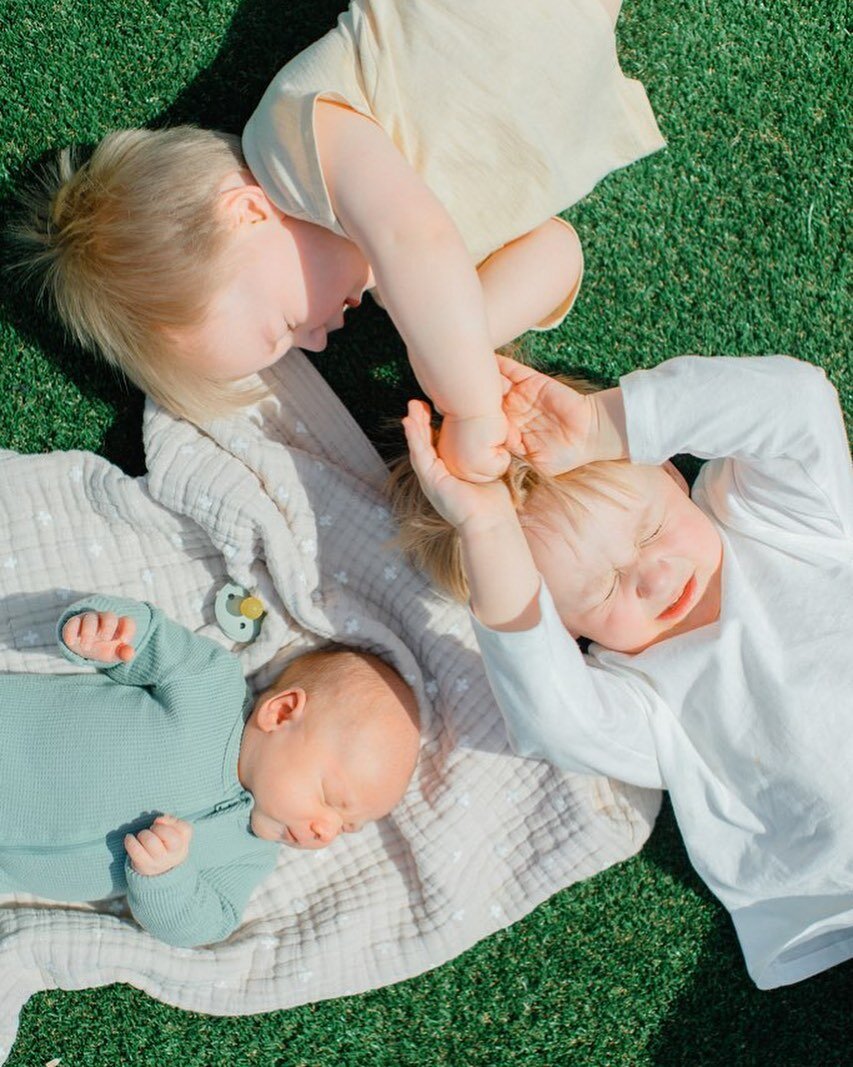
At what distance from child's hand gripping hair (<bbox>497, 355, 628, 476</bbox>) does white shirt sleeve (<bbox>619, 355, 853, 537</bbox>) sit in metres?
0.06

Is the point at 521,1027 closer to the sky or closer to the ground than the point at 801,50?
closer to the ground

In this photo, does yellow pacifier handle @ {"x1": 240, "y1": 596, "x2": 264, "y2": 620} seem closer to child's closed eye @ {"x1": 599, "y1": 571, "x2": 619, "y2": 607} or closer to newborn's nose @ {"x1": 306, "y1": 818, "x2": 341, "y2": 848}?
newborn's nose @ {"x1": 306, "y1": 818, "x2": 341, "y2": 848}

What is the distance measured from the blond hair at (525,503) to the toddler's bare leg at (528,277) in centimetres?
14

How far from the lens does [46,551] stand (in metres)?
2.15

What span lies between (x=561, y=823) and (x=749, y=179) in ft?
4.50

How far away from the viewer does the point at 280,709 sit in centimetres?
201

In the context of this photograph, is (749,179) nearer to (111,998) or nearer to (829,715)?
(829,715)

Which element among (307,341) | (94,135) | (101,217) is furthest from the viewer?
(94,135)

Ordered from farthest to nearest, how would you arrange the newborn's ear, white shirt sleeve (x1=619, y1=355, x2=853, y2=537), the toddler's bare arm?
the newborn's ear
white shirt sleeve (x1=619, y1=355, x2=853, y2=537)
the toddler's bare arm

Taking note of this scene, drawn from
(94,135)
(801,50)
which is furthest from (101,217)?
(801,50)

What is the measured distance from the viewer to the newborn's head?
195 cm

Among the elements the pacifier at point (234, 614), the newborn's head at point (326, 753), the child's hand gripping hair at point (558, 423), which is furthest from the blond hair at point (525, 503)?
the pacifier at point (234, 614)

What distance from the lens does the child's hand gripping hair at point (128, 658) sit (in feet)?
6.28

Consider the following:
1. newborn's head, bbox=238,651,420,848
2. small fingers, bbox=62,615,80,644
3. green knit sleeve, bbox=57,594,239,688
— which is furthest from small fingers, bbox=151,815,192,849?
small fingers, bbox=62,615,80,644
